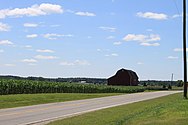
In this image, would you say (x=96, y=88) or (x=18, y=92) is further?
(x=96, y=88)

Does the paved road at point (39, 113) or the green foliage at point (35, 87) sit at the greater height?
the green foliage at point (35, 87)

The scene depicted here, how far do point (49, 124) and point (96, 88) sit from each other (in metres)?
63.3

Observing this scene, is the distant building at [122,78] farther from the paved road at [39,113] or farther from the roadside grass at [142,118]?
the roadside grass at [142,118]

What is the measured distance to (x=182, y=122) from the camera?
1359cm

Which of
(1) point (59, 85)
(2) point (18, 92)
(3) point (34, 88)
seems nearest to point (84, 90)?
(1) point (59, 85)

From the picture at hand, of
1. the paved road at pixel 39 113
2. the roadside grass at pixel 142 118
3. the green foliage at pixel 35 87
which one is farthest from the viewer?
the green foliage at pixel 35 87

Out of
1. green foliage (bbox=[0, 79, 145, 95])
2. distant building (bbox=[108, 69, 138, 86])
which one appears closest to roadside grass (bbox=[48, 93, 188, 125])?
green foliage (bbox=[0, 79, 145, 95])

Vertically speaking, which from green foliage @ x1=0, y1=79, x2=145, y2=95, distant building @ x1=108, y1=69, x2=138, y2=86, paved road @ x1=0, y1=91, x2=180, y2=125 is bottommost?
paved road @ x1=0, y1=91, x2=180, y2=125

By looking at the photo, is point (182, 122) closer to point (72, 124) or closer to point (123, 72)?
point (72, 124)

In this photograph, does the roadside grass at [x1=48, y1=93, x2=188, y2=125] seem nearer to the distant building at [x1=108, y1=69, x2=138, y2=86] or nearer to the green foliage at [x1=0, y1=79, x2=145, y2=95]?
the green foliage at [x1=0, y1=79, x2=145, y2=95]

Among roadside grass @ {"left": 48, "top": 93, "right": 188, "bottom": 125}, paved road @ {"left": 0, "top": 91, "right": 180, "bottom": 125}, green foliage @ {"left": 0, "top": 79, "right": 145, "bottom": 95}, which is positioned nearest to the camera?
roadside grass @ {"left": 48, "top": 93, "right": 188, "bottom": 125}

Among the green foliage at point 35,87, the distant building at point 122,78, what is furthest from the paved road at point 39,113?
the distant building at point 122,78

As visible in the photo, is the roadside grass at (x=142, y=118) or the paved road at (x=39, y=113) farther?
the paved road at (x=39, y=113)

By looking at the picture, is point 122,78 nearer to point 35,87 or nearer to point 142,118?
point 35,87
